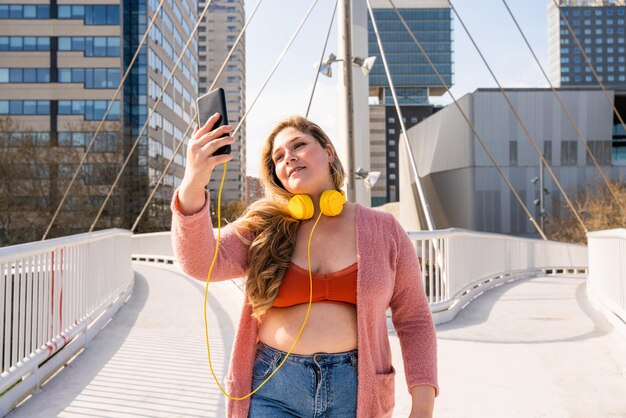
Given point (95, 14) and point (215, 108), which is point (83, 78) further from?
point (215, 108)

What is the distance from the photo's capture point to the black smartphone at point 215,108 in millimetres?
1584

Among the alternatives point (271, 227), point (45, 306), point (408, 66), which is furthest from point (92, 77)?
point (408, 66)

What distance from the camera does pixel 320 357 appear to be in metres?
1.66

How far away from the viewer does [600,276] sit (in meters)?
8.25

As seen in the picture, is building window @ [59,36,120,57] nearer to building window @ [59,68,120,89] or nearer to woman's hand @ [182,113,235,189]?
building window @ [59,68,120,89]

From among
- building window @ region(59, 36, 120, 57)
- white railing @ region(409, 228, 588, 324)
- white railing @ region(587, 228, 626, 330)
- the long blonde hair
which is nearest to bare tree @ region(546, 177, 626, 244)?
white railing @ region(409, 228, 588, 324)

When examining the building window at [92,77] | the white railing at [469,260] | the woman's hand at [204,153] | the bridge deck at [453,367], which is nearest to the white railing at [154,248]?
the white railing at [469,260]

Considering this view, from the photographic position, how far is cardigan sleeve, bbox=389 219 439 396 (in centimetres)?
177

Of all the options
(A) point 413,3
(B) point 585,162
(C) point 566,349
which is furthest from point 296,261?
(A) point 413,3

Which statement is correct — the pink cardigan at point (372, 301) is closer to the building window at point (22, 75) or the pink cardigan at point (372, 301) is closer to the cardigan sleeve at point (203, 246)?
the cardigan sleeve at point (203, 246)

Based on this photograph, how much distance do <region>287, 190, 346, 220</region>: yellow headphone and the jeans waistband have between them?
0.41 metres

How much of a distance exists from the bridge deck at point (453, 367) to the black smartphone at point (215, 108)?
278 cm

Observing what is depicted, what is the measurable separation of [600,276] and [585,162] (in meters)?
34.3

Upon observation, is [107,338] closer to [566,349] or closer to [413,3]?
[566,349]
